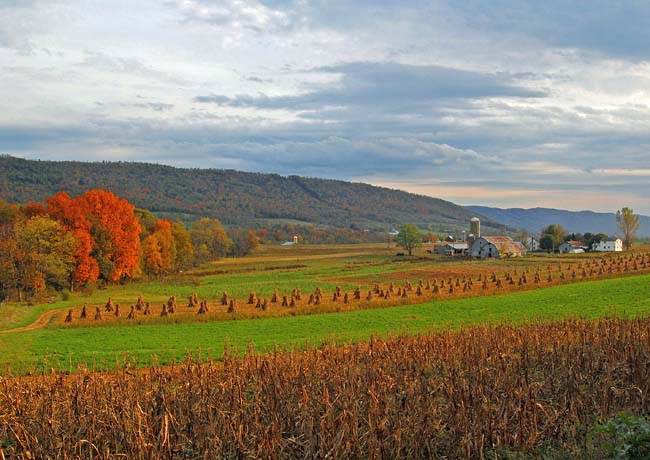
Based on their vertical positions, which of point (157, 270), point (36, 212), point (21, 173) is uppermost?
point (21, 173)

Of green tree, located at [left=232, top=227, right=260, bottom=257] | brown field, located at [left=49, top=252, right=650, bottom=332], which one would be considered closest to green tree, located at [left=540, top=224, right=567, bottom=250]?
brown field, located at [left=49, top=252, right=650, bottom=332]

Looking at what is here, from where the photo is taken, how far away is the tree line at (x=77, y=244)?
51.8 meters

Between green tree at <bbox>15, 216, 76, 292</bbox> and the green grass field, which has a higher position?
green tree at <bbox>15, 216, 76, 292</bbox>

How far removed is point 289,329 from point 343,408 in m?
22.8

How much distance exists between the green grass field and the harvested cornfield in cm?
931

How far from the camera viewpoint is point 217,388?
38.1 ft

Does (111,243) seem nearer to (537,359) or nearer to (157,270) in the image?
(157,270)

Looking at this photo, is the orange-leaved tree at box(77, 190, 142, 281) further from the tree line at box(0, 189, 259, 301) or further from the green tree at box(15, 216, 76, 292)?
the green tree at box(15, 216, 76, 292)

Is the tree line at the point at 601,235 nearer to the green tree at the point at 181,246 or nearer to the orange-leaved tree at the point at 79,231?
the green tree at the point at 181,246

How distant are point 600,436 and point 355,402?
3701 mm

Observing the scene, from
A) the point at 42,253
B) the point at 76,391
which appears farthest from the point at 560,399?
the point at 42,253

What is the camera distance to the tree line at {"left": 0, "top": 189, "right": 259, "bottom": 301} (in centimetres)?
5175

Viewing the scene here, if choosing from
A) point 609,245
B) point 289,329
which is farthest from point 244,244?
point 289,329

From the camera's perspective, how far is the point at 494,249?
10662 centimetres
